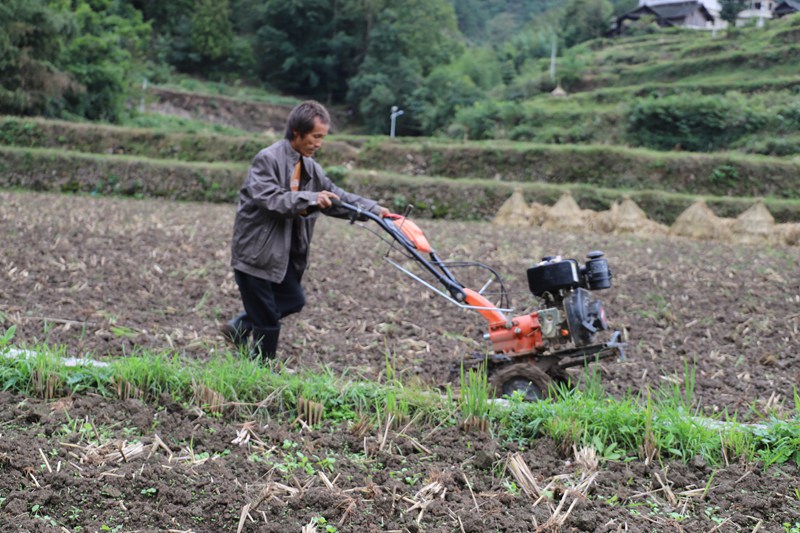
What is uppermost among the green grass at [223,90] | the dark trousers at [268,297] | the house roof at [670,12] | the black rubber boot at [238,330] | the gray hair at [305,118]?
the house roof at [670,12]

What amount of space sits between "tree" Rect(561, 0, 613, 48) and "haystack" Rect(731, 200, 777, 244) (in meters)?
51.6

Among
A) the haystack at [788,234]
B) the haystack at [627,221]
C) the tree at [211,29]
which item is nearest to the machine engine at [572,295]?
the haystack at [788,234]

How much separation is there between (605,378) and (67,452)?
342 centimetres

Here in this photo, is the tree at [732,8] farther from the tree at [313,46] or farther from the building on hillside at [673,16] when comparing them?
the tree at [313,46]

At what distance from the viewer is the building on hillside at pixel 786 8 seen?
157ft

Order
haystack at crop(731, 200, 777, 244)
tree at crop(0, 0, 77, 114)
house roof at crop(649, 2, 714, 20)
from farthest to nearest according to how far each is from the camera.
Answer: house roof at crop(649, 2, 714, 20)
tree at crop(0, 0, 77, 114)
haystack at crop(731, 200, 777, 244)

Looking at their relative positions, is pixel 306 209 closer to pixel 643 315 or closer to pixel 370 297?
pixel 370 297

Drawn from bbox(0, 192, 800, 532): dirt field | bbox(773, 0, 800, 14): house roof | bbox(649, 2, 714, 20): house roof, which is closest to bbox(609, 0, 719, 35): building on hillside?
bbox(649, 2, 714, 20): house roof

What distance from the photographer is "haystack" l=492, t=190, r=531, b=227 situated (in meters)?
17.6

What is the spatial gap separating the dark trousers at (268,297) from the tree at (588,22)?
63720 millimetres

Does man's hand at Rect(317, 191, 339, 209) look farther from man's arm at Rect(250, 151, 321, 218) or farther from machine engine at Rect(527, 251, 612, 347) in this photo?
machine engine at Rect(527, 251, 612, 347)

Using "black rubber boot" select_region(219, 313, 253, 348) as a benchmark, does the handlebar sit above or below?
above

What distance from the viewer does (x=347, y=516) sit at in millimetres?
2762

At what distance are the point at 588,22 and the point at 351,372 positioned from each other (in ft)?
214
